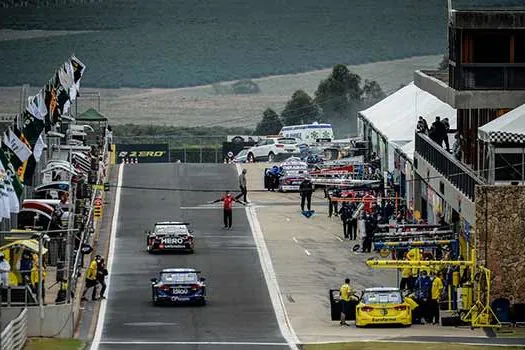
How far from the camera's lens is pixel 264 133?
187 m

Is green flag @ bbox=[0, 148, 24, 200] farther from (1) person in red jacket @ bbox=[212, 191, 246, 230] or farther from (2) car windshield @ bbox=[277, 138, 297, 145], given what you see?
(2) car windshield @ bbox=[277, 138, 297, 145]

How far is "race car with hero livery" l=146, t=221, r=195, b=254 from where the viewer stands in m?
77.6

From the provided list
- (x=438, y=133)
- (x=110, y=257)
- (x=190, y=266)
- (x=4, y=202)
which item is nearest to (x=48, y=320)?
(x=4, y=202)

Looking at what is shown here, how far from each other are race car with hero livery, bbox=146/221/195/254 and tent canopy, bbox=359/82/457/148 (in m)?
17.7

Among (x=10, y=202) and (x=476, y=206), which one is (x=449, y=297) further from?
(x=10, y=202)

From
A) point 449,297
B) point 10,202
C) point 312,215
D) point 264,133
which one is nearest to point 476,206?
point 449,297

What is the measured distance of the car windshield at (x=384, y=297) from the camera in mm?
61094

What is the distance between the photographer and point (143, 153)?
135875 mm

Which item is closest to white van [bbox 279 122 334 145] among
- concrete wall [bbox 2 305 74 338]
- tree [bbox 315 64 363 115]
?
tree [bbox 315 64 363 115]

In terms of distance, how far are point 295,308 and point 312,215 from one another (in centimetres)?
2419

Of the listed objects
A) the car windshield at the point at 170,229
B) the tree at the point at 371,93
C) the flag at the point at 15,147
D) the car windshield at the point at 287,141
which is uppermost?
the tree at the point at 371,93

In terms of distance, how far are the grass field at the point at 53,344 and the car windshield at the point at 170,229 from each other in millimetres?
20169

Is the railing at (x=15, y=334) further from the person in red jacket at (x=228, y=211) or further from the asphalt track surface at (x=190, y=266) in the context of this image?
the person in red jacket at (x=228, y=211)

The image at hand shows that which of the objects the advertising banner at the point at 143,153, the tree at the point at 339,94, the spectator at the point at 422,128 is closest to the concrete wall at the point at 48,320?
the spectator at the point at 422,128
